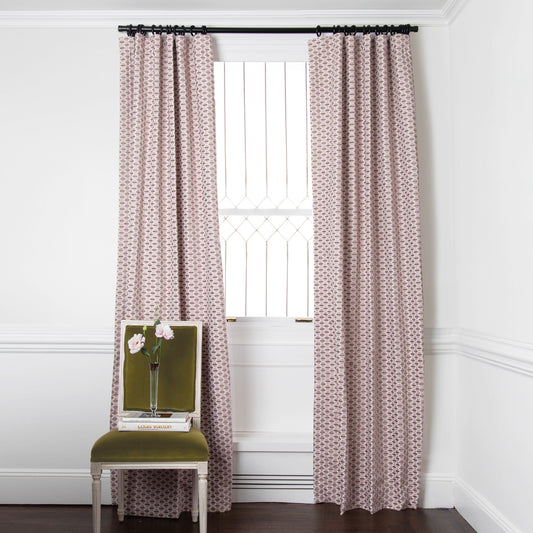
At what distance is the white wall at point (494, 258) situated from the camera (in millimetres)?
2316

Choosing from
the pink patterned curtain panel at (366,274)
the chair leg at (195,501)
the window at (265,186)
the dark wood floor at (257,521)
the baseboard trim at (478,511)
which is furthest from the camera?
the window at (265,186)

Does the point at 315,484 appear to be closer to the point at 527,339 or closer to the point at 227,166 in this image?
the point at 527,339

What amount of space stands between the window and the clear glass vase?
0.71 meters

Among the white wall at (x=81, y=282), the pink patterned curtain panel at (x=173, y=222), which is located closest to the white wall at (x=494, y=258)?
the white wall at (x=81, y=282)

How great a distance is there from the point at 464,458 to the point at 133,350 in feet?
6.12

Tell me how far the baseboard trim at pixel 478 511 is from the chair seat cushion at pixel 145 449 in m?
1.37

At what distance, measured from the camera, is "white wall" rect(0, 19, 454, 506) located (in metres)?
3.15

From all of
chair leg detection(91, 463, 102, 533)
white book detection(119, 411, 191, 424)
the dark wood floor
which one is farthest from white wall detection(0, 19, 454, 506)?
chair leg detection(91, 463, 102, 533)

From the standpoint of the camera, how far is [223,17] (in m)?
3.20

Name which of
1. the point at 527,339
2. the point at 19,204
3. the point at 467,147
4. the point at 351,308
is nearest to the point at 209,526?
the point at 351,308

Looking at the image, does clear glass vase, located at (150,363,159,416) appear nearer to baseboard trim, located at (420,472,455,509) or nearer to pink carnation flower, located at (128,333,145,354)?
pink carnation flower, located at (128,333,145,354)

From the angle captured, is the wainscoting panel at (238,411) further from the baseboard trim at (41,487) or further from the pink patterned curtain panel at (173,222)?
the pink patterned curtain panel at (173,222)

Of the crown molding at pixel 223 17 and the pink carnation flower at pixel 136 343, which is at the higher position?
the crown molding at pixel 223 17

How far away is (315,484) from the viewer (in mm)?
3080
